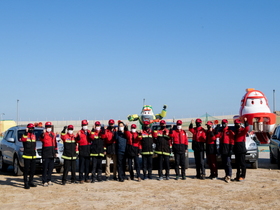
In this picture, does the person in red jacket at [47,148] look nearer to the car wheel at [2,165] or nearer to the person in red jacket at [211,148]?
the person in red jacket at [211,148]

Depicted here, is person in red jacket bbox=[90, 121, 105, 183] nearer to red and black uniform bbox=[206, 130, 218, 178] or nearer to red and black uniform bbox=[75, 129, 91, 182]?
red and black uniform bbox=[75, 129, 91, 182]

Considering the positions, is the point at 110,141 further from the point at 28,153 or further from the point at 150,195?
the point at 150,195

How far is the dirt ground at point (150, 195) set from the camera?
8.73 meters

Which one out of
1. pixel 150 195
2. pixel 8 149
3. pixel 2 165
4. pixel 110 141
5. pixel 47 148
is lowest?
pixel 150 195

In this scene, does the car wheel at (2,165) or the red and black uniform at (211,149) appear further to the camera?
the car wheel at (2,165)

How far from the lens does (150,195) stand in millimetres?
9914

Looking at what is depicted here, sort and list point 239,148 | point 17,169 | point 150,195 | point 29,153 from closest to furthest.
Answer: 1. point 150,195
2. point 29,153
3. point 239,148
4. point 17,169

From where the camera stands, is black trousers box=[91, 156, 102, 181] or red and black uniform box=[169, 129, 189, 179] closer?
black trousers box=[91, 156, 102, 181]

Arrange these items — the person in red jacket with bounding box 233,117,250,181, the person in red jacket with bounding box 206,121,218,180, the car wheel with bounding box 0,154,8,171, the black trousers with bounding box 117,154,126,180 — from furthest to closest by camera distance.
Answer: the car wheel with bounding box 0,154,8,171 < the person in red jacket with bounding box 206,121,218,180 < the black trousers with bounding box 117,154,126,180 < the person in red jacket with bounding box 233,117,250,181

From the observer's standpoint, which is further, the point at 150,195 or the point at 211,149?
the point at 211,149

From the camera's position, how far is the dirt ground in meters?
8.73

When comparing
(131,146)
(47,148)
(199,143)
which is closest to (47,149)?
(47,148)

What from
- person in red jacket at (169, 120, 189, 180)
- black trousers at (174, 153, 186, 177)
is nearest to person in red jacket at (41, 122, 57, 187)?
person in red jacket at (169, 120, 189, 180)

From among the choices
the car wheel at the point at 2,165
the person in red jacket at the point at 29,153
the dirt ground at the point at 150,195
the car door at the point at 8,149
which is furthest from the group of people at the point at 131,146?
the car wheel at the point at 2,165
